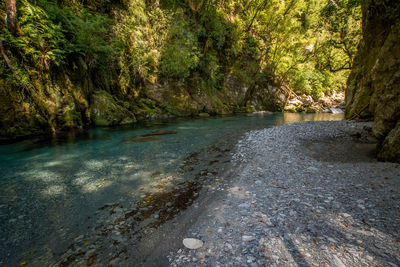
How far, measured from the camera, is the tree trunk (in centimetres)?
752

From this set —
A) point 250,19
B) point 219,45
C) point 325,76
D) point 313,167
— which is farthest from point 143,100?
point 325,76

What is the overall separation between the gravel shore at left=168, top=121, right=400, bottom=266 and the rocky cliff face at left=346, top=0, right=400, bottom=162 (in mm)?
784

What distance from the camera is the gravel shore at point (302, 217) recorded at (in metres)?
1.88

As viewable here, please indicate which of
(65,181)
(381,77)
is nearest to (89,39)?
(65,181)

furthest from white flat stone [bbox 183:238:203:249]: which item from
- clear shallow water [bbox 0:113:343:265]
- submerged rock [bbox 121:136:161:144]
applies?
submerged rock [bbox 121:136:161:144]

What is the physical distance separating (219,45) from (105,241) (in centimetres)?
2389

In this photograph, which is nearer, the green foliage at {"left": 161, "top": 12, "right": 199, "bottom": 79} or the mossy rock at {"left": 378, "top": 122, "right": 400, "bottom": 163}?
the mossy rock at {"left": 378, "top": 122, "right": 400, "bottom": 163}

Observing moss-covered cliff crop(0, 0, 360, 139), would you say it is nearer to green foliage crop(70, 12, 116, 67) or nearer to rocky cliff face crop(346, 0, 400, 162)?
green foliage crop(70, 12, 116, 67)

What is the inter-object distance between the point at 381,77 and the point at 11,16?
603 inches

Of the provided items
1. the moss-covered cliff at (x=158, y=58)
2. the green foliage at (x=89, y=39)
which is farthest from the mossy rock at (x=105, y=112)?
the green foliage at (x=89, y=39)

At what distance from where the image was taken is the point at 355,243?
1939mm

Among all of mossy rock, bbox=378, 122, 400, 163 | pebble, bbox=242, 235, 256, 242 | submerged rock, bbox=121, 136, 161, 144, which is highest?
mossy rock, bbox=378, 122, 400, 163

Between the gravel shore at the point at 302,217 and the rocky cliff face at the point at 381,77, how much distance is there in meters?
0.78

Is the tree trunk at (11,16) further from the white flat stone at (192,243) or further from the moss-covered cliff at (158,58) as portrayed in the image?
the white flat stone at (192,243)
